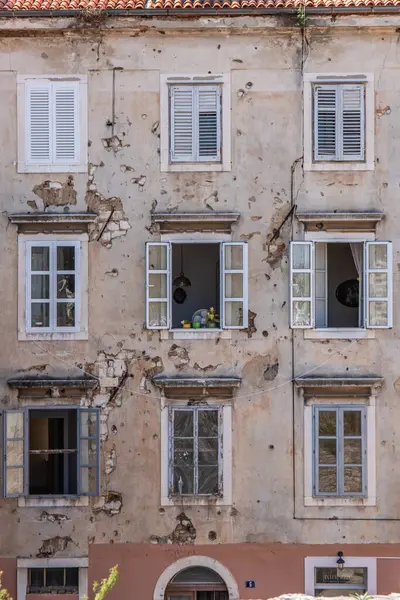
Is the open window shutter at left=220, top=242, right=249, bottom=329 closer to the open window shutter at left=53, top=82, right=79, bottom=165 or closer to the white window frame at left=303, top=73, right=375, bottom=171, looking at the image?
the white window frame at left=303, top=73, right=375, bottom=171

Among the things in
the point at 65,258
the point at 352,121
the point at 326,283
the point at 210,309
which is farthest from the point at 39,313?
the point at 352,121

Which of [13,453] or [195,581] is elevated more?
[13,453]

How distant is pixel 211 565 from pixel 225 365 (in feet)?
12.2

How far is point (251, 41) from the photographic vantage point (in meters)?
17.1

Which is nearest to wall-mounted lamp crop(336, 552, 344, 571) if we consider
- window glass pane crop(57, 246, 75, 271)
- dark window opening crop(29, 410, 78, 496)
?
dark window opening crop(29, 410, 78, 496)

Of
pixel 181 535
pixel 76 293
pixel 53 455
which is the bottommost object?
pixel 181 535

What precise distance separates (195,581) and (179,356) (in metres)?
4.26

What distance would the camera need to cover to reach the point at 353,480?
55.3 ft

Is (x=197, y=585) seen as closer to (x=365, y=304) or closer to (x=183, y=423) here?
(x=183, y=423)

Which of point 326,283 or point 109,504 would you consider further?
point 326,283

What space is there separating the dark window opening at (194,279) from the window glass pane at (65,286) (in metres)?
2.34

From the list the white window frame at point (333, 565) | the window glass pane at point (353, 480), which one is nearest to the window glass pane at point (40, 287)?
the window glass pane at point (353, 480)

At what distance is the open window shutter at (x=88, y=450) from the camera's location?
55.3 feet

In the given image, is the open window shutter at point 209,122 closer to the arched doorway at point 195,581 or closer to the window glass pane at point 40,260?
the window glass pane at point 40,260
